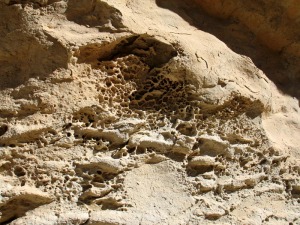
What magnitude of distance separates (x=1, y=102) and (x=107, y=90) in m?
0.33

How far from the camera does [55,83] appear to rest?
1.39 meters

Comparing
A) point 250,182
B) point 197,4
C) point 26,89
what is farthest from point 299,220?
point 26,89

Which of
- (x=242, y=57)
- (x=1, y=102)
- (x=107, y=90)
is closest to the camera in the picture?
(x=1, y=102)

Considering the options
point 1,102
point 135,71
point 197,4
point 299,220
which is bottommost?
point 299,220

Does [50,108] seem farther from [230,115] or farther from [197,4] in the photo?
[197,4]

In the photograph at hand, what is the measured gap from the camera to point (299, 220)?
5.10ft

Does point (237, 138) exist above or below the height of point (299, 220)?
above

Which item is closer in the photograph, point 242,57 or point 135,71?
point 135,71

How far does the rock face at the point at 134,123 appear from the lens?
1.33 meters

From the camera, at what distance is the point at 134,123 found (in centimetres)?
145

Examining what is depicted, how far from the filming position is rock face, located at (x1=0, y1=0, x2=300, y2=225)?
4.37ft

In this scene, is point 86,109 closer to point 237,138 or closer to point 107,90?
point 107,90

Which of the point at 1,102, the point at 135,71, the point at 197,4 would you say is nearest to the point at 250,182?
the point at 135,71

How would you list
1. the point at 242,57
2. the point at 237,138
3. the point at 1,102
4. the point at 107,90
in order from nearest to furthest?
the point at 1,102 → the point at 107,90 → the point at 237,138 → the point at 242,57
